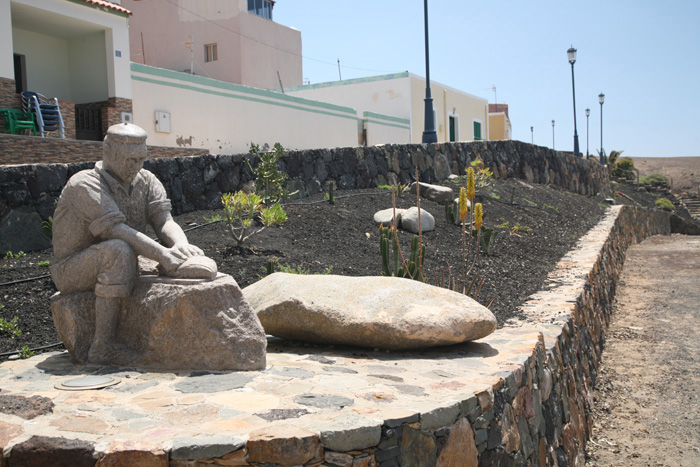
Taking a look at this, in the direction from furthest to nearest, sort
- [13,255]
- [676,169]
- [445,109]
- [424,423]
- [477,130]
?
[676,169], [477,130], [445,109], [13,255], [424,423]

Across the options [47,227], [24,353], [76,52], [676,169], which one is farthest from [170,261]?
[676,169]

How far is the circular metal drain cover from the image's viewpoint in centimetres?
346

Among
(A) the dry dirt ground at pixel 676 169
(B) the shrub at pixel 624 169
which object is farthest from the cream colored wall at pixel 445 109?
(A) the dry dirt ground at pixel 676 169

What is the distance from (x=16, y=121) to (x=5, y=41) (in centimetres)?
149

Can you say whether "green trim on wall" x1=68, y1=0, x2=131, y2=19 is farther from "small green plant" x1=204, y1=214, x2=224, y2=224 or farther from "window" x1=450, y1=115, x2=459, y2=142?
"window" x1=450, y1=115, x2=459, y2=142

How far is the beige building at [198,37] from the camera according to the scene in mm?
22672

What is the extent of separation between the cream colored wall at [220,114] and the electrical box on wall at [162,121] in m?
0.10

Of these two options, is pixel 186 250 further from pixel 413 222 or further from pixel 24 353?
pixel 413 222

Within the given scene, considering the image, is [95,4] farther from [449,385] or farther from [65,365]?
[449,385]

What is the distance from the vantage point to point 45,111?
12.5 metres

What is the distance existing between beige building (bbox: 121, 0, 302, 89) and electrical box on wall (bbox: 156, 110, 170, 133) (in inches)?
360

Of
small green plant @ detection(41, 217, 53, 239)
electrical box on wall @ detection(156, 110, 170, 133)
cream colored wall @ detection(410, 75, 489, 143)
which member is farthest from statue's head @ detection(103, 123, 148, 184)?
cream colored wall @ detection(410, 75, 489, 143)

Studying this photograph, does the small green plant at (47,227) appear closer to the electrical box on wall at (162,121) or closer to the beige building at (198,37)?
the electrical box on wall at (162,121)

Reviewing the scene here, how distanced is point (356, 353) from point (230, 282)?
3.68ft
